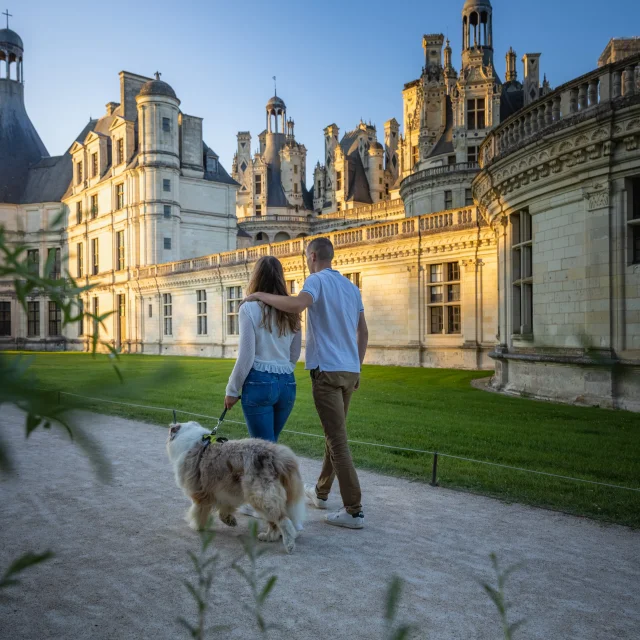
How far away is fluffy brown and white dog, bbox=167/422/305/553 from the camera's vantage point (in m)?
4.29

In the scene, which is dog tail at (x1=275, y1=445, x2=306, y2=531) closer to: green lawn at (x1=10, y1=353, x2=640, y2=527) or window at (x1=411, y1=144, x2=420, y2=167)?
green lawn at (x1=10, y1=353, x2=640, y2=527)

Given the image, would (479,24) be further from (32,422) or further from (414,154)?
(32,422)

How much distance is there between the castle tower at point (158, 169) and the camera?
40.8 m

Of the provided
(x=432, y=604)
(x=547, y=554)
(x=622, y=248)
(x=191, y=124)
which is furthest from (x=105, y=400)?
(x=191, y=124)

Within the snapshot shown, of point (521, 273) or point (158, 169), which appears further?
point (158, 169)

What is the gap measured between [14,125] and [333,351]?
58.7 m

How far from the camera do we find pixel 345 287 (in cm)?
513

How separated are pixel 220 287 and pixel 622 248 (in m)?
25.0

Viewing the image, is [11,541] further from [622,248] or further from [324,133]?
[324,133]

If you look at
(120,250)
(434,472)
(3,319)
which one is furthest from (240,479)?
(120,250)

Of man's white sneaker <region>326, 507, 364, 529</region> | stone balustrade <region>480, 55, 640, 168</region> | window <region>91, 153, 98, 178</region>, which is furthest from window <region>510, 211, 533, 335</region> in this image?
window <region>91, 153, 98, 178</region>

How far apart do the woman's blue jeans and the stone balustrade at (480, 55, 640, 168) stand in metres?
8.49

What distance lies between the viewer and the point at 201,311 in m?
35.4

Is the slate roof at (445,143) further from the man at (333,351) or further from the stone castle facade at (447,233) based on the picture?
the man at (333,351)
